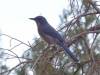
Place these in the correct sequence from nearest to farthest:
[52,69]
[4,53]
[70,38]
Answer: [52,69], [4,53], [70,38]

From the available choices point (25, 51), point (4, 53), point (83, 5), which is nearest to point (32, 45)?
point (25, 51)

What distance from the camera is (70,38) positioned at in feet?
8.91

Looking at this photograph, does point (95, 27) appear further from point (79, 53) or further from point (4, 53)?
point (4, 53)

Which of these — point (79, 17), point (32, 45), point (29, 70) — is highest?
point (79, 17)

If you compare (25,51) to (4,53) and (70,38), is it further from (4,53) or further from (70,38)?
(70,38)

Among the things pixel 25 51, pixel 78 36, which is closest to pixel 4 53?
pixel 25 51

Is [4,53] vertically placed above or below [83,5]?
below

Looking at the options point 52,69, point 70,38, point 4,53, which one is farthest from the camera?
point 70,38

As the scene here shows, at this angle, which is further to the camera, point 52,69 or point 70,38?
point 70,38

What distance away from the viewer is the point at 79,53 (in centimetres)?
270

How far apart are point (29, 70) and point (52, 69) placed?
0.78ft

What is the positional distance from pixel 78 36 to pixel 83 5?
314 millimetres

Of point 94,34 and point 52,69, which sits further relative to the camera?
point 94,34

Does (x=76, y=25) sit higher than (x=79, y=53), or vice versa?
(x=76, y=25)
